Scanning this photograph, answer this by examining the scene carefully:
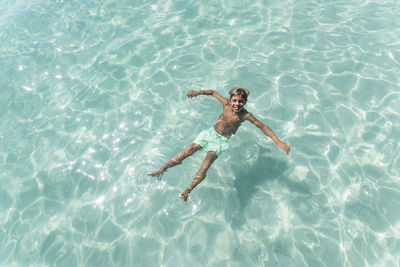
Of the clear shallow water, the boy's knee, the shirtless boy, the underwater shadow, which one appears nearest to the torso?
the shirtless boy

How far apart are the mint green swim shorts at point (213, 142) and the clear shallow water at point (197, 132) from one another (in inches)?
26.9

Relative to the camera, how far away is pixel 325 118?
6160 mm

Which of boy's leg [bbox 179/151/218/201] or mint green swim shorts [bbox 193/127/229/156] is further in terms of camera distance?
mint green swim shorts [bbox 193/127/229/156]

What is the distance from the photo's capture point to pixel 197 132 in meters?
6.19

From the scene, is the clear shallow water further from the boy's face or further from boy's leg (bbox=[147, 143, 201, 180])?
the boy's face

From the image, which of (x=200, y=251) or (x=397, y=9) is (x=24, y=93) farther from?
(x=397, y=9)

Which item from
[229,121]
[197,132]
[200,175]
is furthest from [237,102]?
[197,132]

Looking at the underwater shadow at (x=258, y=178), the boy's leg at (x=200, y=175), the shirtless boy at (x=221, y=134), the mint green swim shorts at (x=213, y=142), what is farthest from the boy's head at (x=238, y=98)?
the underwater shadow at (x=258, y=178)

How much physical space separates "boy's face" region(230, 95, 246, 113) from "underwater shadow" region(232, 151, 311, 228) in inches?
53.2

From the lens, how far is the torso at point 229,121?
513cm

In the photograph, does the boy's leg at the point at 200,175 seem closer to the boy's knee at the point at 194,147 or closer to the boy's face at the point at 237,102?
the boy's knee at the point at 194,147

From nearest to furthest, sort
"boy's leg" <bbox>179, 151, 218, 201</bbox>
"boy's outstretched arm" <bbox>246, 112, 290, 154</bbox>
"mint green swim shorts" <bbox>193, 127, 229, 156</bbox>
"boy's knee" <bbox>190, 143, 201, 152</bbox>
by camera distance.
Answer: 1. "boy's outstretched arm" <bbox>246, 112, 290, 154</bbox>
2. "boy's leg" <bbox>179, 151, 218, 201</bbox>
3. "mint green swim shorts" <bbox>193, 127, 229, 156</bbox>
4. "boy's knee" <bbox>190, 143, 201, 152</bbox>

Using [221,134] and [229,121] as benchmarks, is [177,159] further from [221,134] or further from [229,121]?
[229,121]

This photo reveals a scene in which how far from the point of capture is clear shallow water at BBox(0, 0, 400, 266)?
15.7 feet
